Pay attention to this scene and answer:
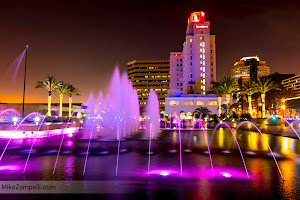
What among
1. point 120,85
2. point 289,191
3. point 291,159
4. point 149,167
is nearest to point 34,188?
point 149,167

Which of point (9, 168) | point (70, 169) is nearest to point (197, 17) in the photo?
point (70, 169)

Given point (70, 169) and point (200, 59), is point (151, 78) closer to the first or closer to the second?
point (200, 59)

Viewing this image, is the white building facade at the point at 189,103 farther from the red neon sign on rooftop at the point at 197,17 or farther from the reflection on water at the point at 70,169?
the reflection on water at the point at 70,169

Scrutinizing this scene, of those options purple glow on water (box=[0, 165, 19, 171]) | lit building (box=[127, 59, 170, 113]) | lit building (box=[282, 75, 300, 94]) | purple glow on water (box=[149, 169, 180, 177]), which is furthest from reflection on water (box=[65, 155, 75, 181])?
lit building (box=[282, 75, 300, 94])

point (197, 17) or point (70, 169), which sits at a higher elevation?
point (197, 17)

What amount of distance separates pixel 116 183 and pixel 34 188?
2.48 meters

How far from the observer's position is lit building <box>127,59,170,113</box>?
148 meters

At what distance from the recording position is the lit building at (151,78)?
148000 millimetres

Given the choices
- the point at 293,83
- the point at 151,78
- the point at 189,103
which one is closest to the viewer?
the point at 189,103

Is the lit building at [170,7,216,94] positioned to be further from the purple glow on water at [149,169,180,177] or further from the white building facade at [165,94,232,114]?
the purple glow on water at [149,169,180,177]

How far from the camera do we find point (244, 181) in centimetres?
769

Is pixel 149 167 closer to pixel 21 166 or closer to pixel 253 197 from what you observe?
pixel 253 197

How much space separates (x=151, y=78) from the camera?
149250 millimetres

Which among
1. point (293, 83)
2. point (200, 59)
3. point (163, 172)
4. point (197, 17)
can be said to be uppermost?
point (197, 17)
